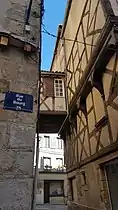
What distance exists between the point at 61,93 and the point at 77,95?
8.73 ft

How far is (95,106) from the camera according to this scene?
607 centimetres

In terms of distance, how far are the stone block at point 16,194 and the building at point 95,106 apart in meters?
2.79

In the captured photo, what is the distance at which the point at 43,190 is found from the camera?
19094 millimetres

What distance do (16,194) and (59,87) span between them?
810 centimetres

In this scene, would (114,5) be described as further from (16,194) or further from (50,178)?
(50,178)

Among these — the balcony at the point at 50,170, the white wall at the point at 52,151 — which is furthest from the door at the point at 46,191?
the white wall at the point at 52,151

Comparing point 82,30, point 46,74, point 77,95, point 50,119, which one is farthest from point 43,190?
point 82,30

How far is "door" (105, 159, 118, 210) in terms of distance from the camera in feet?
17.5

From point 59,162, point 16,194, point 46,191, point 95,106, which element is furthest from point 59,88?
point 59,162

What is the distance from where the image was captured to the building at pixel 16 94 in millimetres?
2141

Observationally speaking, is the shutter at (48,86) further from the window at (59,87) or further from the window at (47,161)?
the window at (47,161)

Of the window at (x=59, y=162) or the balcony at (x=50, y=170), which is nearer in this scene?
the balcony at (x=50, y=170)

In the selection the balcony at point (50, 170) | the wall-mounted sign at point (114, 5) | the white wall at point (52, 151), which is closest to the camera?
the wall-mounted sign at point (114, 5)

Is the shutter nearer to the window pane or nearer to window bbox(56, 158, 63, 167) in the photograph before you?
the window pane
